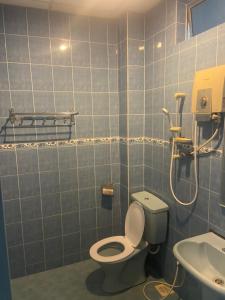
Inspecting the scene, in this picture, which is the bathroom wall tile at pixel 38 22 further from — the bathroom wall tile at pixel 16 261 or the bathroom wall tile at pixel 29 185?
the bathroom wall tile at pixel 16 261

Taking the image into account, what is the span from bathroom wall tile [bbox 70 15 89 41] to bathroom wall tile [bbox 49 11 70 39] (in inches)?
A: 2.0

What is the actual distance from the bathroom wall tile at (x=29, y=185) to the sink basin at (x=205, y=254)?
1.45 meters

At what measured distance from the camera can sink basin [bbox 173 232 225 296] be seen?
4.90 feet

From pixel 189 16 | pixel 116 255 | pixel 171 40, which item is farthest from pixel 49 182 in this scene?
pixel 189 16

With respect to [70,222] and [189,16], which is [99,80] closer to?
[189,16]

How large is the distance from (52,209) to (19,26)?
176 cm

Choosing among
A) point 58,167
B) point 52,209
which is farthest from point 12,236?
point 58,167

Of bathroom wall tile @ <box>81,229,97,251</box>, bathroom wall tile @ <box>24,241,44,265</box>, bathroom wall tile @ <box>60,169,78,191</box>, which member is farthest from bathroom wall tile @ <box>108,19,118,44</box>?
bathroom wall tile @ <box>24,241,44,265</box>

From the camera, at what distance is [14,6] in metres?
2.06

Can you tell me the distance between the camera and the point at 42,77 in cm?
224

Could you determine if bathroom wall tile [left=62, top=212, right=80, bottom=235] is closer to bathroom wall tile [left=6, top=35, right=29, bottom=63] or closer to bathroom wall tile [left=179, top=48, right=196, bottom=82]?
bathroom wall tile [left=6, top=35, right=29, bottom=63]

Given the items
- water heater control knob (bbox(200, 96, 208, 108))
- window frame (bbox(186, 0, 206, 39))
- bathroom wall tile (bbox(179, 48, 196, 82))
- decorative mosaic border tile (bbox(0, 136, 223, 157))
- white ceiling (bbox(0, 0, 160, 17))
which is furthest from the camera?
decorative mosaic border tile (bbox(0, 136, 223, 157))

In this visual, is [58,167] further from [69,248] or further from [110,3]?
[110,3]

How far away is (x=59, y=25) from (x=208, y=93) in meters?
1.53
